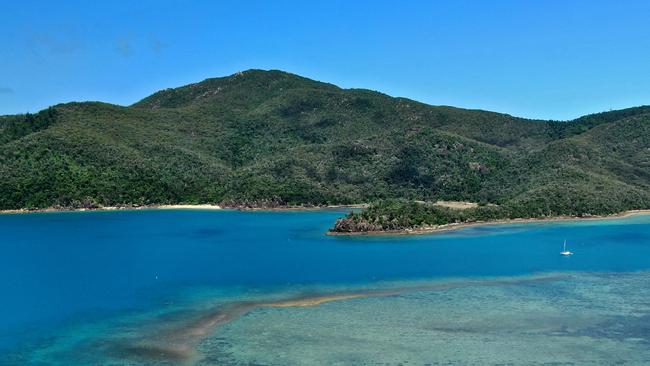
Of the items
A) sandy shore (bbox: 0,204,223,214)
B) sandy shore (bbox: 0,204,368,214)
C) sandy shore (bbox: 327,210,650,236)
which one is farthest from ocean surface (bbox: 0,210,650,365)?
sandy shore (bbox: 0,204,368,214)

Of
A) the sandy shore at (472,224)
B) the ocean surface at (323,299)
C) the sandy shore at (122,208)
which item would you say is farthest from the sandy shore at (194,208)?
the sandy shore at (472,224)

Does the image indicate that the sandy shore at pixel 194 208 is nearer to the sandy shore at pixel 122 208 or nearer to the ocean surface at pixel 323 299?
the sandy shore at pixel 122 208

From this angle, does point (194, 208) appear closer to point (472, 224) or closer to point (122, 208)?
point (122, 208)

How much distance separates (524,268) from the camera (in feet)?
254

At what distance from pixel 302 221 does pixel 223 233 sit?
80.0ft

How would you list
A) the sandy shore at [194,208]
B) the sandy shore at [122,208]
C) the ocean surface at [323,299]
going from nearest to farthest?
the ocean surface at [323,299]
the sandy shore at [122,208]
the sandy shore at [194,208]

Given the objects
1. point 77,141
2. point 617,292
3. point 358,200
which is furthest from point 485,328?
point 77,141

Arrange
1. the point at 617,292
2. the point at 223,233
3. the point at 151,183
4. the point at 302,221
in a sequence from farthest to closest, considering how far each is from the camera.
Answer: the point at 151,183 → the point at 302,221 → the point at 223,233 → the point at 617,292

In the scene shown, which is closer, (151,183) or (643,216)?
(643,216)

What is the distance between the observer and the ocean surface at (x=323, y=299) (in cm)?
4306

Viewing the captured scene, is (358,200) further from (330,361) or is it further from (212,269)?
(330,361)

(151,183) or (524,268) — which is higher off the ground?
(151,183)

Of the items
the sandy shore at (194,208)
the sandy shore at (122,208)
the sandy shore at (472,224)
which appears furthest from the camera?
the sandy shore at (194,208)

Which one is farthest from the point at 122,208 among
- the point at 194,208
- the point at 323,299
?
the point at 323,299
